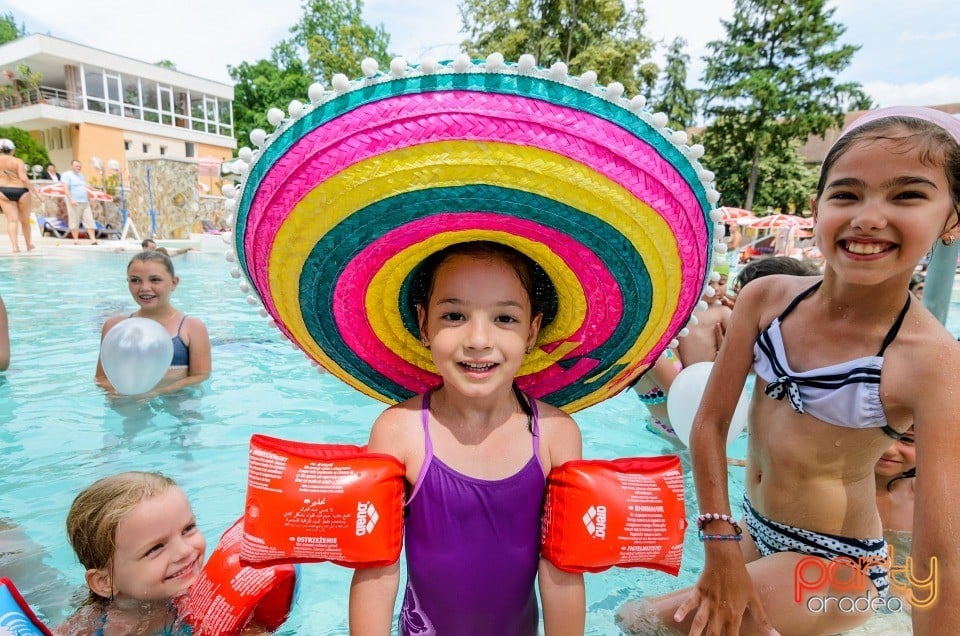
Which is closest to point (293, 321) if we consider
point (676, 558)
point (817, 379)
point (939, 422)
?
point (676, 558)

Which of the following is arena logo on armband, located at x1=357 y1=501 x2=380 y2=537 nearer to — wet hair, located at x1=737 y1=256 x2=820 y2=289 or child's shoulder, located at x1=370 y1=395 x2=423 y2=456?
child's shoulder, located at x1=370 y1=395 x2=423 y2=456

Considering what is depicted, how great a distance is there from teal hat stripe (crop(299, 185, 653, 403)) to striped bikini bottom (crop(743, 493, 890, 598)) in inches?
30.5

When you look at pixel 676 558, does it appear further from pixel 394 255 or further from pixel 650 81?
pixel 650 81

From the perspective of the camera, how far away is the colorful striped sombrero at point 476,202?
1360 millimetres

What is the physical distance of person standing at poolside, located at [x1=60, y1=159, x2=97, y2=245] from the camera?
15992 mm

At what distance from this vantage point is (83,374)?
5891mm

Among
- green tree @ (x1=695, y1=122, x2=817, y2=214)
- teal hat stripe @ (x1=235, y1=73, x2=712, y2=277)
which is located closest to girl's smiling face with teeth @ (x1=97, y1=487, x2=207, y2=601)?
teal hat stripe @ (x1=235, y1=73, x2=712, y2=277)

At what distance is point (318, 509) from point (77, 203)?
1877 cm

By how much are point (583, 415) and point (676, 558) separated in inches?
157

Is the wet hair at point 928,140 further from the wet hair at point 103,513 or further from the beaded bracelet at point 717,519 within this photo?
the wet hair at point 103,513

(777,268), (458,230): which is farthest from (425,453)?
(777,268)

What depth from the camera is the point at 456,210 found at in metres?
1.53

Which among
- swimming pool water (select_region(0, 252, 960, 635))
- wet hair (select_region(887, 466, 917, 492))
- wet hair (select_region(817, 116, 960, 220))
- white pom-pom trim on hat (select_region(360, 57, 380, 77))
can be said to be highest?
white pom-pom trim on hat (select_region(360, 57, 380, 77))

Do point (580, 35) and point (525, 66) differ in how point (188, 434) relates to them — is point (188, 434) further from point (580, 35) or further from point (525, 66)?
point (580, 35)
